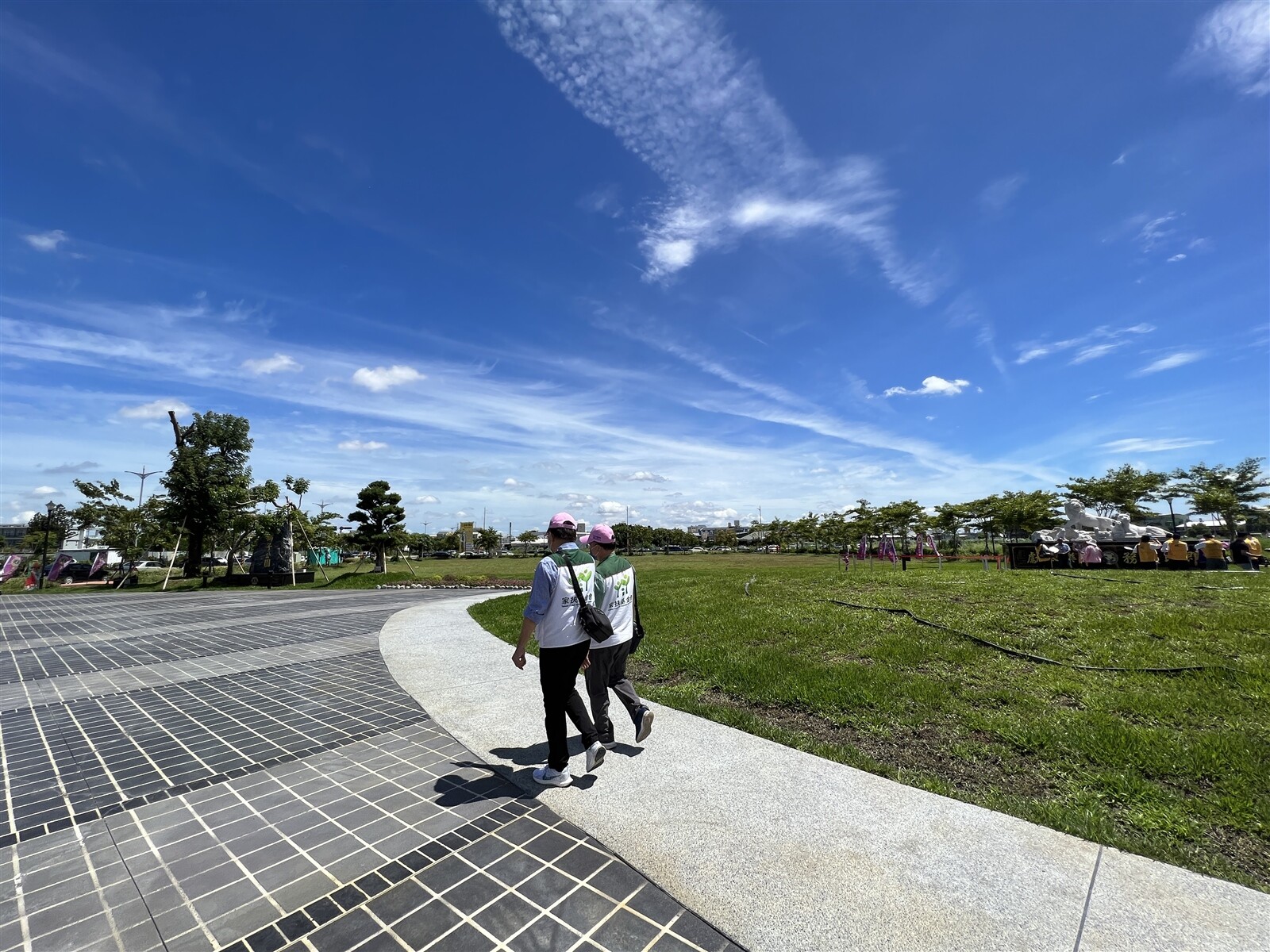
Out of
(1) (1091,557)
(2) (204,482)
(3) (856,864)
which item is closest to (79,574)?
(2) (204,482)

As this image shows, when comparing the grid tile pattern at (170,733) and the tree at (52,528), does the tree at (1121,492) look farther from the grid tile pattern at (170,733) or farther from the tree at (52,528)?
the tree at (52,528)

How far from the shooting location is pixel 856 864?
284 centimetres

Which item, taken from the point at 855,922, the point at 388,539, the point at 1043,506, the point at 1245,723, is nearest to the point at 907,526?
the point at 1043,506

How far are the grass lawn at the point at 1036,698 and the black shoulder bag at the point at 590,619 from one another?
1.99 metres

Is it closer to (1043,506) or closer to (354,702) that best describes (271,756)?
(354,702)

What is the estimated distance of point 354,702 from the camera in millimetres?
6082

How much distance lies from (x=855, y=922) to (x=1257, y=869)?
2193 mm

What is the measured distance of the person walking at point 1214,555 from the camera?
15.1 m

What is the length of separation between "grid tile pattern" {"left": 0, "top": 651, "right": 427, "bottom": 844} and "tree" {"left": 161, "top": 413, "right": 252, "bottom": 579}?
27.8 meters

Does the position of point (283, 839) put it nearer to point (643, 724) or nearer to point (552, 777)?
point (552, 777)

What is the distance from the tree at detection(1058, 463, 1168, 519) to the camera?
3591cm

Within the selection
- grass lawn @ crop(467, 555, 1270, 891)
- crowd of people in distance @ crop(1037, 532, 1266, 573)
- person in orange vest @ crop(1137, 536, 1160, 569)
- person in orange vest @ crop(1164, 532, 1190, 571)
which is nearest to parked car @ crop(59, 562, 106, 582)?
grass lawn @ crop(467, 555, 1270, 891)

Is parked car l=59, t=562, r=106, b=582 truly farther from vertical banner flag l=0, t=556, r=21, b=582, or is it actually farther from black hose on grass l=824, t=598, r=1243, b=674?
black hose on grass l=824, t=598, r=1243, b=674

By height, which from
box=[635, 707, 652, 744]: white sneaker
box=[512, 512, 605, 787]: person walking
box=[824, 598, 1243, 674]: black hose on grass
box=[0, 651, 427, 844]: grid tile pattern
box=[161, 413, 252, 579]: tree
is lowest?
box=[0, 651, 427, 844]: grid tile pattern
